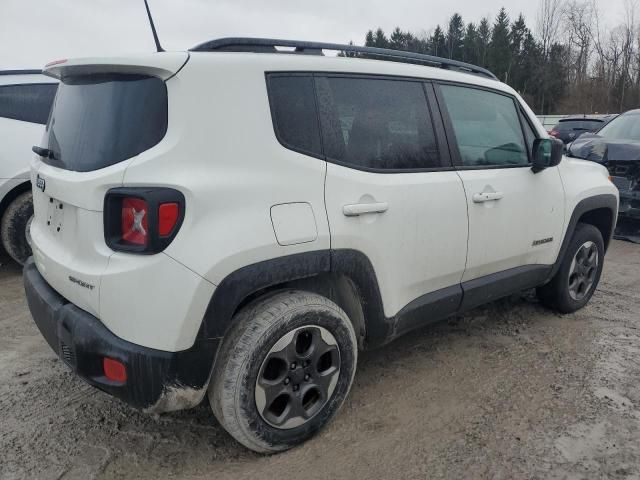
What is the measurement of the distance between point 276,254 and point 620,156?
587 cm

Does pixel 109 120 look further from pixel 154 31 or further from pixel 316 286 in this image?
pixel 316 286

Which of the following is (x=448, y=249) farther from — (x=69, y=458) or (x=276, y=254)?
(x=69, y=458)

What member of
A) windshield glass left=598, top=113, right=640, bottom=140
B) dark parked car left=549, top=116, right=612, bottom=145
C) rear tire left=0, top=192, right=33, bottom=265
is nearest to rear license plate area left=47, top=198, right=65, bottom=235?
rear tire left=0, top=192, right=33, bottom=265

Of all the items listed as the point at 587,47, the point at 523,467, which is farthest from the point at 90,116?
the point at 587,47

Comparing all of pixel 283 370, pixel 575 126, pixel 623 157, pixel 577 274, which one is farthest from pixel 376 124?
pixel 575 126

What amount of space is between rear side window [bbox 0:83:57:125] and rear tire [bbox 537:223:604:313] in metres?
4.91

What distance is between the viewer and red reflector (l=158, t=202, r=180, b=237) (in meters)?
2.06

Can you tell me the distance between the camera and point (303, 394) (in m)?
2.53

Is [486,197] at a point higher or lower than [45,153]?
lower

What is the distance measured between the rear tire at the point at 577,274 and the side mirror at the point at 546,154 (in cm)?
82

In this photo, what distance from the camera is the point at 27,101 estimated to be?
5371mm

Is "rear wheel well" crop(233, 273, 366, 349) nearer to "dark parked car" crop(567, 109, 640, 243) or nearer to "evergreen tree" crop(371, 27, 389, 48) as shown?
"dark parked car" crop(567, 109, 640, 243)

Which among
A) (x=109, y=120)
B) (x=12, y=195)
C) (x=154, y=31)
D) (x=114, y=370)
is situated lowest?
(x=114, y=370)

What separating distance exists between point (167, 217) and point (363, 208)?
0.94 meters
